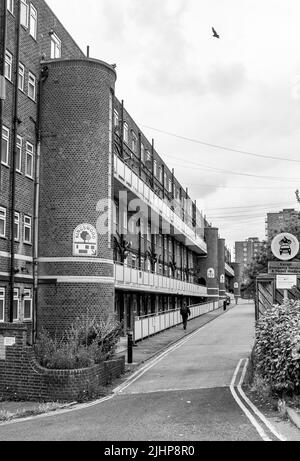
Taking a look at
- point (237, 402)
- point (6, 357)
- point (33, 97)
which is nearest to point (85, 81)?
point (33, 97)

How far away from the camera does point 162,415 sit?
32.9 feet

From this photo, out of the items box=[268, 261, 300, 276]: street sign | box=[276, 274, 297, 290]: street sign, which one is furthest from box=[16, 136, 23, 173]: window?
box=[276, 274, 297, 290]: street sign

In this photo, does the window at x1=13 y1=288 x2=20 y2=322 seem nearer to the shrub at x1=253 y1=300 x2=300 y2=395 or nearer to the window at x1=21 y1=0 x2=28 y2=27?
the window at x1=21 y1=0 x2=28 y2=27

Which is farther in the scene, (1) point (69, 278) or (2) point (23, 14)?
(1) point (69, 278)

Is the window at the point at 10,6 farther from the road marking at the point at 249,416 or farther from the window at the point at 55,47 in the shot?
the road marking at the point at 249,416

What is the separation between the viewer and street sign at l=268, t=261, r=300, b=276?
529 inches

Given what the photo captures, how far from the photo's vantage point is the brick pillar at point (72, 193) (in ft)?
73.9

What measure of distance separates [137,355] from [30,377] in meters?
8.66

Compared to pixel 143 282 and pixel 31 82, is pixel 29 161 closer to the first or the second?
pixel 31 82

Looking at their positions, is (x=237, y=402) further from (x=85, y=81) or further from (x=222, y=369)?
(x=85, y=81)

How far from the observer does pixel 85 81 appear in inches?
925

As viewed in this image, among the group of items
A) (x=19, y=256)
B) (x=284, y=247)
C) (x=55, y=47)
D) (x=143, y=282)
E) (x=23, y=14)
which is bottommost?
(x=143, y=282)

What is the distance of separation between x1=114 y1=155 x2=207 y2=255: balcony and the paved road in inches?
451

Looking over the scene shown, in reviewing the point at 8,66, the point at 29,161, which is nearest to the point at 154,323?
the point at 29,161
